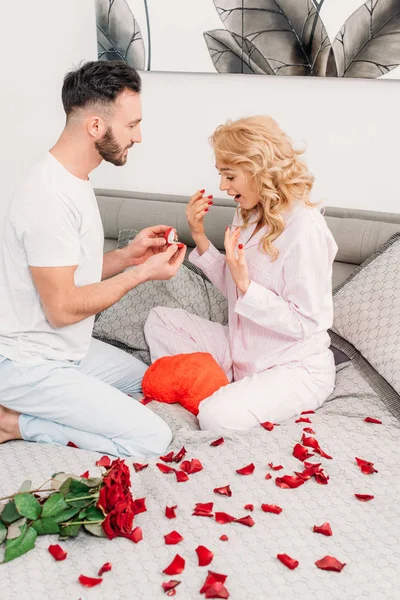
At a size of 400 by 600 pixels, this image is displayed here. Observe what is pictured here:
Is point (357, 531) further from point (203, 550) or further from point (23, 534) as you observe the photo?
point (23, 534)

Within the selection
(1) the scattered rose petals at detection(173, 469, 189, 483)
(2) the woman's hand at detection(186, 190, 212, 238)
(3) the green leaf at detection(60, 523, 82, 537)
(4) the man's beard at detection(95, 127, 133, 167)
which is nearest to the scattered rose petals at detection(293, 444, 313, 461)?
(1) the scattered rose petals at detection(173, 469, 189, 483)

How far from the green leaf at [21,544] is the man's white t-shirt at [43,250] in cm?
64

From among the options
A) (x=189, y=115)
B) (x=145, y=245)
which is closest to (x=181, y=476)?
(x=145, y=245)

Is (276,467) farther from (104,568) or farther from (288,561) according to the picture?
(104,568)

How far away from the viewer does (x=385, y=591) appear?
1.41 metres

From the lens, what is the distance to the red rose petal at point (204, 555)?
1470mm

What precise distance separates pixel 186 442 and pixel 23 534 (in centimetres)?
61

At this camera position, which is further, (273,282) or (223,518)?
(273,282)

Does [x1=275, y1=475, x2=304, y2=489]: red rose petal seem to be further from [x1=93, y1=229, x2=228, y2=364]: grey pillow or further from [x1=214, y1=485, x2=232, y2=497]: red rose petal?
[x1=93, y1=229, x2=228, y2=364]: grey pillow

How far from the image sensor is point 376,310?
2299 mm

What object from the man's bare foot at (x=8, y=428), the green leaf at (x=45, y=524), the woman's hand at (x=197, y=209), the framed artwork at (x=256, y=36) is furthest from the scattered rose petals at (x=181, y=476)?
the framed artwork at (x=256, y=36)

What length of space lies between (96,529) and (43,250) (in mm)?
775

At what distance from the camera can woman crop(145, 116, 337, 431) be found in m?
2.14

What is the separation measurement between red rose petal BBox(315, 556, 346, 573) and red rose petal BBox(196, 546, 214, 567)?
0.23m
